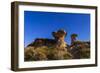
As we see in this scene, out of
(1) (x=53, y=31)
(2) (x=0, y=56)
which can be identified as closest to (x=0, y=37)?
(2) (x=0, y=56)

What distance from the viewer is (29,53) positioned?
197cm

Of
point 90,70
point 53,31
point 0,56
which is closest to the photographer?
point 0,56

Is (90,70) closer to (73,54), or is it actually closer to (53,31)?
(73,54)

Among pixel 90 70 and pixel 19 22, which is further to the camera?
pixel 90 70

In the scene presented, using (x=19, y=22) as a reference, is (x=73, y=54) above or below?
below

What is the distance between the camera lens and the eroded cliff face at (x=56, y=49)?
6.51 ft

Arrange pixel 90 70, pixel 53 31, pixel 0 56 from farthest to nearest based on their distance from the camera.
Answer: pixel 90 70, pixel 53 31, pixel 0 56

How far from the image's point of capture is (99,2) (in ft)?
7.39

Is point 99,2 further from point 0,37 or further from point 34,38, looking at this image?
point 0,37

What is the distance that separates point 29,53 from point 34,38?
0.13 meters

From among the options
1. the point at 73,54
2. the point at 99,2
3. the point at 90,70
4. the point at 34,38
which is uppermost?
the point at 99,2

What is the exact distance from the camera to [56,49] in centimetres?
207

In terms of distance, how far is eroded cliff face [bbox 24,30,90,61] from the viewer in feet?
6.51

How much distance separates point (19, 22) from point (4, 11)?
154mm
